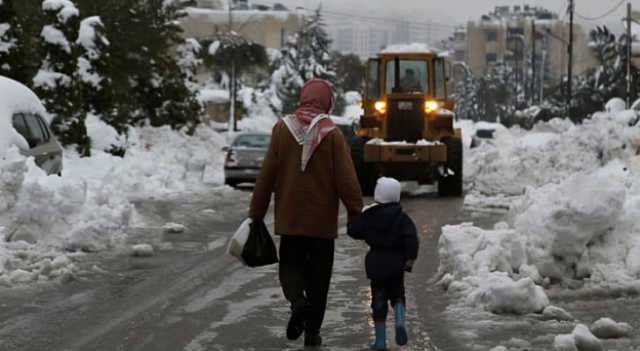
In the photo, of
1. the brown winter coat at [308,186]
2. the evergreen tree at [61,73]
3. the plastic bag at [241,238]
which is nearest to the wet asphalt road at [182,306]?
the plastic bag at [241,238]

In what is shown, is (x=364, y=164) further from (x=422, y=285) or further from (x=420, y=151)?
(x=422, y=285)

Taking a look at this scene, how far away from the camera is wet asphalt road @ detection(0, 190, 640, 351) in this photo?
25.7 feet

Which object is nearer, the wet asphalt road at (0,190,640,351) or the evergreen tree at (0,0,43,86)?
the wet asphalt road at (0,190,640,351)

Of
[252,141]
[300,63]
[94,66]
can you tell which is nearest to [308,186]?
[252,141]

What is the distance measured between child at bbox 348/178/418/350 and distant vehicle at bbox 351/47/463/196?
15234 mm

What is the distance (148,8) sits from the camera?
37.9m

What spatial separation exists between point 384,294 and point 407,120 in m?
15.9

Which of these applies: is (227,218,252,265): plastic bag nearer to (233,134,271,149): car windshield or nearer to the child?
the child

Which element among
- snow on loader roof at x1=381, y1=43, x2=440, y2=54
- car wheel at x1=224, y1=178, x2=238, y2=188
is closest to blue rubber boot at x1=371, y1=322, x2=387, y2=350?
snow on loader roof at x1=381, y1=43, x2=440, y2=54

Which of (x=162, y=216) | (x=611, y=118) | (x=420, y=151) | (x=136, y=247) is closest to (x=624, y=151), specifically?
(x=611, y=118)

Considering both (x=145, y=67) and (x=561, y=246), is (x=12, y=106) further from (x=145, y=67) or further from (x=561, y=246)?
(x=145, y=67)

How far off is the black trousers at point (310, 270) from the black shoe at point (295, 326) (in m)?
0.05

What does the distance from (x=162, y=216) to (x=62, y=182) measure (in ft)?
14.3

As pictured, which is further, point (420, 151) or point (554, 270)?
point (420, 151)
